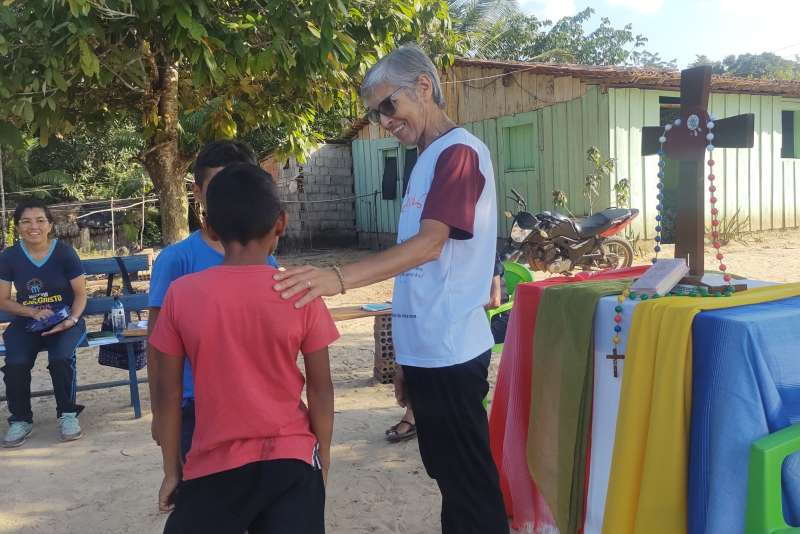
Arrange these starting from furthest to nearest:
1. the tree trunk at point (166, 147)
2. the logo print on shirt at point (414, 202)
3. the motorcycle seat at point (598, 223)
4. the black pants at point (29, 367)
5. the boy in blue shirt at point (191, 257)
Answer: the motorcycle seat at point (598, 223)
the tree trunk at point (166, 147)
the black pants at point (29, 367)
the boy in blue shirt at point (191, 257)
the logo print on shirt at point (414, 202)

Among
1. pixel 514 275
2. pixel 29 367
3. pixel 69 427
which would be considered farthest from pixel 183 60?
pixel 514 275

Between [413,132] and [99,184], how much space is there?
1803cm

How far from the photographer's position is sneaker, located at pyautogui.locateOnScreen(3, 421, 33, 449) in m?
4.38

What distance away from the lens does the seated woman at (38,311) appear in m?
4.51

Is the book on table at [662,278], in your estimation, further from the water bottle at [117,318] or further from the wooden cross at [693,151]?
the water bottle at [117,318]

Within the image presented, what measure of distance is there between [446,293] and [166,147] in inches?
227

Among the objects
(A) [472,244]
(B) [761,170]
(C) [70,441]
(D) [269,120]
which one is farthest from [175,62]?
(B) [761,170]

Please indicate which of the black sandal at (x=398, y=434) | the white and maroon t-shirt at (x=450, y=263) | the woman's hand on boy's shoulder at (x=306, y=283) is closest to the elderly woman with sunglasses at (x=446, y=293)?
the white and maroon t-shirt at (x=450, y=263)

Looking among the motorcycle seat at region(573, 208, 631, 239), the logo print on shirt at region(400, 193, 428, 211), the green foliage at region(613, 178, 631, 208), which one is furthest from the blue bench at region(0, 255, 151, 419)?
the green foliage at region(613, 178, 631, 208)

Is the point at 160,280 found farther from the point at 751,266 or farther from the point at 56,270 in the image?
the point at 751,266

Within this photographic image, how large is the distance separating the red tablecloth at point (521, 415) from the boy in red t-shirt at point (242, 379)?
121cm

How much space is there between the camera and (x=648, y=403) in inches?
83.6

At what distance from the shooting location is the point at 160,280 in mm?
2264

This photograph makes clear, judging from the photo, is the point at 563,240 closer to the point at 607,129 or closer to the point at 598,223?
the point at 598,223
